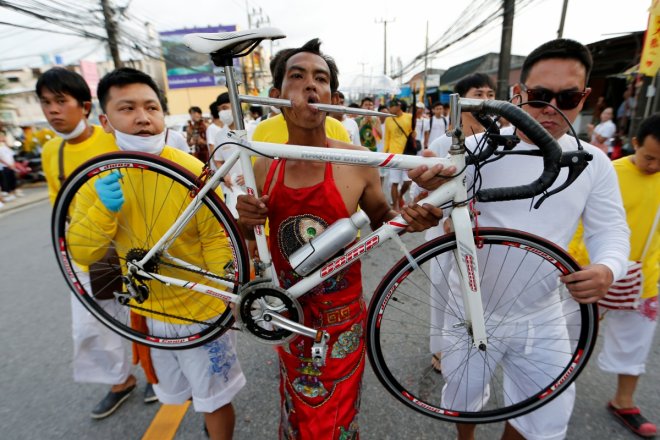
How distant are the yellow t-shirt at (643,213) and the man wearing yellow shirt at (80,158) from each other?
3141 millimetres

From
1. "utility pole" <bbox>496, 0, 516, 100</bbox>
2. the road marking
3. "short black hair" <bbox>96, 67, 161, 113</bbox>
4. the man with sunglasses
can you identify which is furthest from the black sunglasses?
"utility pole" <bbox>496, 0, 516, 100</bbox>

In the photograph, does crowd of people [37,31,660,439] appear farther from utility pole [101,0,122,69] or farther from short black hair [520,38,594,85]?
utility pole [101,0,122,69]

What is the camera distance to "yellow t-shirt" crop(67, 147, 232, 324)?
1.64 metres

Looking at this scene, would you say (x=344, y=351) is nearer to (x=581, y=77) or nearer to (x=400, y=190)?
(x=581, y=77)

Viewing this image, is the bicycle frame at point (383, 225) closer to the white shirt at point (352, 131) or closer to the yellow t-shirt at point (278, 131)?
the yellow t-shirt at point (278, 131)

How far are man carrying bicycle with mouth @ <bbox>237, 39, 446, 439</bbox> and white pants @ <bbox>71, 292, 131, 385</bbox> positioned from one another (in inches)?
55.9

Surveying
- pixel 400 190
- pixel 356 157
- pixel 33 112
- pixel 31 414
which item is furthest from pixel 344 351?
pixel 33 112

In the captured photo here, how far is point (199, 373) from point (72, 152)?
5.50 ft

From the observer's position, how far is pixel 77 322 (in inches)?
88.7

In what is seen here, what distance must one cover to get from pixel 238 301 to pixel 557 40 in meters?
1.83

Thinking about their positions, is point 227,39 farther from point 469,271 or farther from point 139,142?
point 469,271

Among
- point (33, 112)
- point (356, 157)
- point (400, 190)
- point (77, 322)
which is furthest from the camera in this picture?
point (33, 112)

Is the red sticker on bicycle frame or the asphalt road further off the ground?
the red sticker on bicycle frame

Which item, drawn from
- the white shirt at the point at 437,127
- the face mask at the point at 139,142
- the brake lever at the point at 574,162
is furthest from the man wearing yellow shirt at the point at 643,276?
the white shirt at the point at 437,127
